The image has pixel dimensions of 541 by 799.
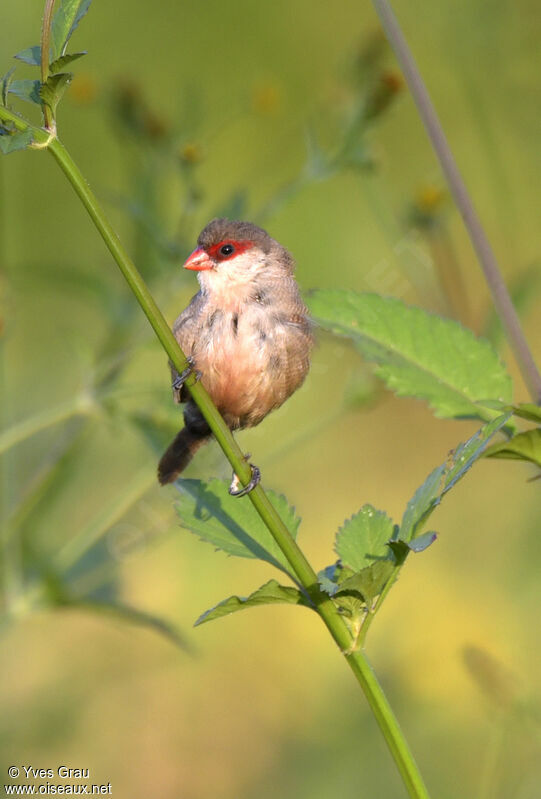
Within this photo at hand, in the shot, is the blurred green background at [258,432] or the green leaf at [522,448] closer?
the green leaf at [522,448]

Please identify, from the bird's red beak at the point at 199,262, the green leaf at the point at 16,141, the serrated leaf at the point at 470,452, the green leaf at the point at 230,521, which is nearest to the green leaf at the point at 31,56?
the green leaf at the point at 16,141

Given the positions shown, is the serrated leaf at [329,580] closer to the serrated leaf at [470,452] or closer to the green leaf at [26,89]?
the serrated leaf at [470,452]

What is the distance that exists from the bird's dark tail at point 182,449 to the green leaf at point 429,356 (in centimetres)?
94

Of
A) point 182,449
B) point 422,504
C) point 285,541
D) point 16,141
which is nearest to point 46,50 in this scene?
point 16,141

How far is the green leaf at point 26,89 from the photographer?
151 cm

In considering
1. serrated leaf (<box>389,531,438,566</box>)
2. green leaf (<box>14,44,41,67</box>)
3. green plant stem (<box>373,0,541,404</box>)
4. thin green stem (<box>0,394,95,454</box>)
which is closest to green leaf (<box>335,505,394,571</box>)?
serrated leaf (<box>389,531,438,566</box>)

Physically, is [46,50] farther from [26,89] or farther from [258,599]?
[258,599]

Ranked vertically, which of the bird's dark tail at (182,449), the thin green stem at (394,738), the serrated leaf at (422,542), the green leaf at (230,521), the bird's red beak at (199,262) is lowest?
the thin green stem at (394,738)

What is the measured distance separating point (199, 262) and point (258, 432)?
2.14 m

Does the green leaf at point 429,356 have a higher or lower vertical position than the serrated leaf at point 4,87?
lower

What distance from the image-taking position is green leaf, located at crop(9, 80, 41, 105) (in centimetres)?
151

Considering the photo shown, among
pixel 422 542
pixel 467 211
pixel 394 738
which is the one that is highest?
pixel 467 211

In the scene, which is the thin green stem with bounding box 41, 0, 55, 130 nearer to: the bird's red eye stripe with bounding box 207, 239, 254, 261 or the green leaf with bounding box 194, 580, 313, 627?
the green leaf with bounding box 194, 580, 313, 627

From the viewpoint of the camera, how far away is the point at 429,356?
6.39 ft
